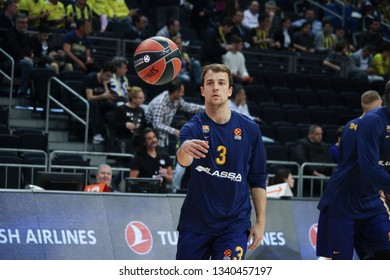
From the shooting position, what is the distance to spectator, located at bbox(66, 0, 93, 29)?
60.2 feet

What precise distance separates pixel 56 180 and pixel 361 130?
430 centimetres

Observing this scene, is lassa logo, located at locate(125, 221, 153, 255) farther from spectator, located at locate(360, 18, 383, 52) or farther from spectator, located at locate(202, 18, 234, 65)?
spectator, located at locate(360, 18, 383, 52)

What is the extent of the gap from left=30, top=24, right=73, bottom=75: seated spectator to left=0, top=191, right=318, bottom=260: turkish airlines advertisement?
6.01 m

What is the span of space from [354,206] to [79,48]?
9.75 metres

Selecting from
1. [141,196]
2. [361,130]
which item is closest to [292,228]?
[141,196]

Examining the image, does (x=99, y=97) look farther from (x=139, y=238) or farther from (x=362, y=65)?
(x=362, y=65)

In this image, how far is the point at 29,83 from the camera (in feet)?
53.2

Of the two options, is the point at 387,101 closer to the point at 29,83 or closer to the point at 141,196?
the point at 141,196

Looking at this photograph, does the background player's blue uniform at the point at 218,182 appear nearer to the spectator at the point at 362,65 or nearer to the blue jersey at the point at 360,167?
the blue jersey at the point at 360,167

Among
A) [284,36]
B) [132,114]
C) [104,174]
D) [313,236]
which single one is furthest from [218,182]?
[284,36]

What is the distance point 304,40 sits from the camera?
73.2ft

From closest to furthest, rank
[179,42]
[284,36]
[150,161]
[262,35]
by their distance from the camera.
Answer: [150,161], [179,42], [262,35], [284,36]

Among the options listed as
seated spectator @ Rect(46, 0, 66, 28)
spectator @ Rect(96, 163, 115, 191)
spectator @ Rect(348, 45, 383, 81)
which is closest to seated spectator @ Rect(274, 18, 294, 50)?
spectator @ Rect(348, 45, 383, 81)

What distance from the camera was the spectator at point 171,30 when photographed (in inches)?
732
